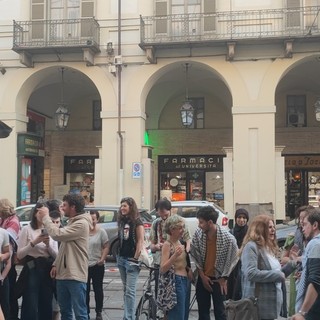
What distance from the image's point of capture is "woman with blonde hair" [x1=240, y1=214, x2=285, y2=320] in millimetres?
4906

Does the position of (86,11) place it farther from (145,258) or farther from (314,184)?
(145,258)

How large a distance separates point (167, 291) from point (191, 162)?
63.1 feet

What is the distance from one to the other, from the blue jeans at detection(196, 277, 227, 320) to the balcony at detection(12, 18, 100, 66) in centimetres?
1478

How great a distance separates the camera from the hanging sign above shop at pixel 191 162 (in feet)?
81.0

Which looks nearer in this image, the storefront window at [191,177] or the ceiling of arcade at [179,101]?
the ceiling of arcade at [179,101]

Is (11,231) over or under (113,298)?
over

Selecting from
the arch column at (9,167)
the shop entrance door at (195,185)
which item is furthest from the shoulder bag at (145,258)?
the shop entrance door at (195,185)

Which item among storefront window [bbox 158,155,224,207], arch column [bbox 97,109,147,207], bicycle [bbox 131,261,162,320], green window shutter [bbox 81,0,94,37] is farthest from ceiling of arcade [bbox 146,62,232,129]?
bicycle [bbox 131,261,162,320]

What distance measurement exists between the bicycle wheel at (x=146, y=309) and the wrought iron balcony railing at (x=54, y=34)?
46.8 ft

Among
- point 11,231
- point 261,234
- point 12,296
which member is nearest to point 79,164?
point 11,231

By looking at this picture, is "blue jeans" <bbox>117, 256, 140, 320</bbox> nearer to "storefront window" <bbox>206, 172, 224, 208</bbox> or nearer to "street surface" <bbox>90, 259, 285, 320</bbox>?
"street surface" <bbox>90, 259, 285, 320</bbox>

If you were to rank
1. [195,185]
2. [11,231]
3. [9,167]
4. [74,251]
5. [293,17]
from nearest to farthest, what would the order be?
[74,251], [11,231], [293,17], [9,167], [195,185]

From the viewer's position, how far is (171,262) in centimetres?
568

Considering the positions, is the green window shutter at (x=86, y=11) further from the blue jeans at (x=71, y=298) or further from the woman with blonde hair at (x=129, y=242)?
the blue jeans at (x=71, y=298)
